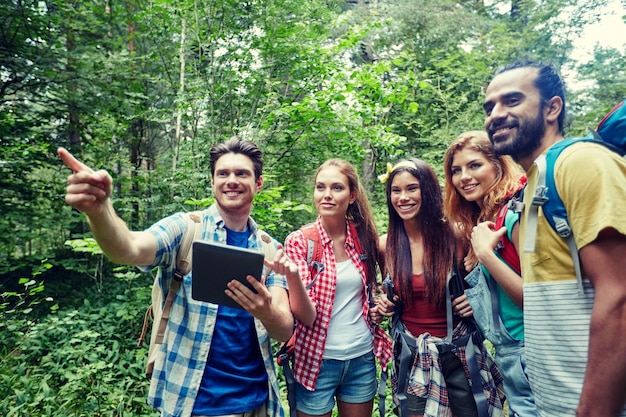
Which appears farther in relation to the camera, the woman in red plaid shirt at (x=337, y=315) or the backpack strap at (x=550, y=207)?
the woman in red plaid shirt at (x=337, y=315)

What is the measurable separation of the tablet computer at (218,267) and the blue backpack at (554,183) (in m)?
1.19

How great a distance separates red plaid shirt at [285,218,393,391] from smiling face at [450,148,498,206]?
3.06 feet

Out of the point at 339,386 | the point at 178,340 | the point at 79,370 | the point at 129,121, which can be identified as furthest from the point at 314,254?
the point at 129,121

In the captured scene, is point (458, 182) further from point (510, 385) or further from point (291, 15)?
point (291, 15)

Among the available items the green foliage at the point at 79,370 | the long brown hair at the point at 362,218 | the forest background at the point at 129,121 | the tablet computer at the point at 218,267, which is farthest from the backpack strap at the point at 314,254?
the green foliage at the point at 79,370

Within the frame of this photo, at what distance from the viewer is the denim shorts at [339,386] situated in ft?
7.93

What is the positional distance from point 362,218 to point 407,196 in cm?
46

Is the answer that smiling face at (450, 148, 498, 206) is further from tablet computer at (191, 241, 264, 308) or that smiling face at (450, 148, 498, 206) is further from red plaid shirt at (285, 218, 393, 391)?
tablet computer at (191, 241, 264, 308)

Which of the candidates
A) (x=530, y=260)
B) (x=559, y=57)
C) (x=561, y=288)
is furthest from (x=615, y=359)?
(x=559, y=57)

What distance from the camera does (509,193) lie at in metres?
2.28

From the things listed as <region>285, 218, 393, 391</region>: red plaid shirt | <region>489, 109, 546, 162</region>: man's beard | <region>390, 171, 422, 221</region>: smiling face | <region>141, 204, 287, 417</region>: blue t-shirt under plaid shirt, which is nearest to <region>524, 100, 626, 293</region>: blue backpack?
<region>489, 109, 546, 162</region>: man's beard

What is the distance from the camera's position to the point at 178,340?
193 cm

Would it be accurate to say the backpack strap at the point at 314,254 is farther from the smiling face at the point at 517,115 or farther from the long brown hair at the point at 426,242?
the smiling face at the point at 517,115

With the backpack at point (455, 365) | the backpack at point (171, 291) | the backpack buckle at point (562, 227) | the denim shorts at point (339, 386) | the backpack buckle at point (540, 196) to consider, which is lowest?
the denim shorts at point (339, 386)
